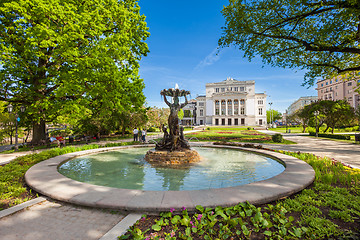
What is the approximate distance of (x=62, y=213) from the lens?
3762 mm

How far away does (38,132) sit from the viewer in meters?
16.4

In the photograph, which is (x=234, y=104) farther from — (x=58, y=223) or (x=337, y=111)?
(x=58, y=223)

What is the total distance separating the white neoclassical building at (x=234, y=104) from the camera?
87.2 meters

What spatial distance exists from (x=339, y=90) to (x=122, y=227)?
9369 cm

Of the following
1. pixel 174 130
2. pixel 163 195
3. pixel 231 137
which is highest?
pixel 174 130

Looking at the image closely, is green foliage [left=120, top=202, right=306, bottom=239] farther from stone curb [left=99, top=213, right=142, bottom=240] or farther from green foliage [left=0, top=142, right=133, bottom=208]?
green foliage [left=0, top=142, right=133, bottom=208]

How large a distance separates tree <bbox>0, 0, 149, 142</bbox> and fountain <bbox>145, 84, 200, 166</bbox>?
22.2ft

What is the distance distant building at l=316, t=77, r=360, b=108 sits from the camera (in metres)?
60.7

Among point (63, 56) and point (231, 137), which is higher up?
point (63, 56)

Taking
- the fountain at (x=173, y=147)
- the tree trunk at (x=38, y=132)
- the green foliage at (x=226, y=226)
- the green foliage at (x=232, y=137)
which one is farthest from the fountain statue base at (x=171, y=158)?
the tree trunk at (x=38, y=132)

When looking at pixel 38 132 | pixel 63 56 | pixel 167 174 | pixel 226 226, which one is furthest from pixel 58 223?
pixel 38 132

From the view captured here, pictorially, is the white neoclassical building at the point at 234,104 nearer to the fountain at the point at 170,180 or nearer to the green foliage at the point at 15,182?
the fountain at the point at 170,180

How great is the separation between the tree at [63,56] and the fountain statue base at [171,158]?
7.67 meters

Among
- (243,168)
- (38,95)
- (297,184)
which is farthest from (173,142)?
(38,95)
